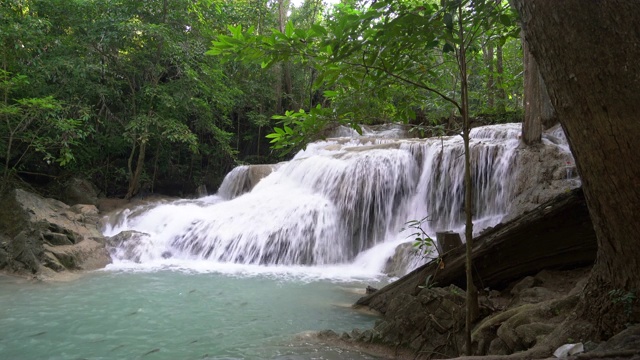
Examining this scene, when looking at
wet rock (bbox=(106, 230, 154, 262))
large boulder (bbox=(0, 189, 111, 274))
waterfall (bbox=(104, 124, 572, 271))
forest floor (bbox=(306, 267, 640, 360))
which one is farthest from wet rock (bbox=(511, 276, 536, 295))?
wet rock (bbox=(106, 230, 154, 262))

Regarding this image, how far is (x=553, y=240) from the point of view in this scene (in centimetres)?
392

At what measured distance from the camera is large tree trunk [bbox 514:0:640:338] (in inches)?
65.4

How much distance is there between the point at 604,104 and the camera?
1.69 metres

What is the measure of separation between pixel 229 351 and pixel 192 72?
10232 mm

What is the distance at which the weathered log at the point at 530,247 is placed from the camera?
3.74 m

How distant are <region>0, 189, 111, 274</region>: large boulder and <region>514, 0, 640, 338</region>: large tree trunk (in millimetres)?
8613

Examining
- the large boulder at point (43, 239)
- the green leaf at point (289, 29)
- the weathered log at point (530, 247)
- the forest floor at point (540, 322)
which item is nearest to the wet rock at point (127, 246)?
the large boulder at point (43, 239)

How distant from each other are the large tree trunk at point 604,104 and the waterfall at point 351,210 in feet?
21.7

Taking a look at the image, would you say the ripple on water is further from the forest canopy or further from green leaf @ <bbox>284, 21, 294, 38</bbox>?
the forest canopy

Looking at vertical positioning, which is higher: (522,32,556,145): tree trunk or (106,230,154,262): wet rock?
(522,32,556,145): tree trunk

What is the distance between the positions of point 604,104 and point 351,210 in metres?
8.72

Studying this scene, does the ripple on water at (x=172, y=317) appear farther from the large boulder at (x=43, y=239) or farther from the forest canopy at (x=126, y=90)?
the forest canopy at (x=126, y=90)

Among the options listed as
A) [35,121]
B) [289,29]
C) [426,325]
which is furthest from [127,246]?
[289,29]

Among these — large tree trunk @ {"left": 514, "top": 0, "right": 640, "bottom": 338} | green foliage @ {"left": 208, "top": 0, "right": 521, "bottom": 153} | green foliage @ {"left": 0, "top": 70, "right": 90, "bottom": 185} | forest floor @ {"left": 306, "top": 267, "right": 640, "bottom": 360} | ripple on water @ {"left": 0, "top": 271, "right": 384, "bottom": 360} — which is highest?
green foliage @ {"left": 0, "top": 70, "right": 90, "bottom": 185}
